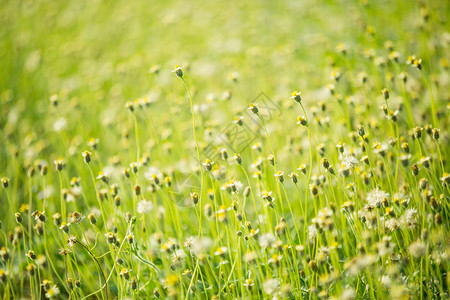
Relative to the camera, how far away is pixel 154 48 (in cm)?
460

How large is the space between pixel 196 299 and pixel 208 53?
10.5ft

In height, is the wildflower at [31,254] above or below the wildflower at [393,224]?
below

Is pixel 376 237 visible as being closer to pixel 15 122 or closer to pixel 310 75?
pixel 310 75

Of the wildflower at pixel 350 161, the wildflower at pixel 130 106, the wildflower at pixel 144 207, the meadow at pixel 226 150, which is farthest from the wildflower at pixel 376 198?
the wildflower at pixel 130 106

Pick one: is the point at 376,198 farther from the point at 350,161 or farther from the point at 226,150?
the point at 226,150

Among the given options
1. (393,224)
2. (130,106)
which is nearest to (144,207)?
(130,106)

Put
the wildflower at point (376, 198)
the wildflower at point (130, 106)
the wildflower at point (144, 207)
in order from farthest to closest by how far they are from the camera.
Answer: the wildflower at point (130, 106), the wildflower at point (144, 207), the wildflower at point (376, 198)

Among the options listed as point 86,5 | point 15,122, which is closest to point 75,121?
point 15,122

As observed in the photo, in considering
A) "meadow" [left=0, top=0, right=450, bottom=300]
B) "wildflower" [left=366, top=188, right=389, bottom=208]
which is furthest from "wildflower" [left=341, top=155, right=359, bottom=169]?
"wildflower" [left=366, top=188, right=389, bottom=208]

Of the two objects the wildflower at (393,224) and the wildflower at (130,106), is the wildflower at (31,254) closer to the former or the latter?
the wildflower at (130,106)

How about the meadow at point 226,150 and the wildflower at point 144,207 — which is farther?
the wildflower at point 144,207

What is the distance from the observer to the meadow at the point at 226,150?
1562 mm

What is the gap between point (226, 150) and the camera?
1.77m

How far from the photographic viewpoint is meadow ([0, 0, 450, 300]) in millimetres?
1562
